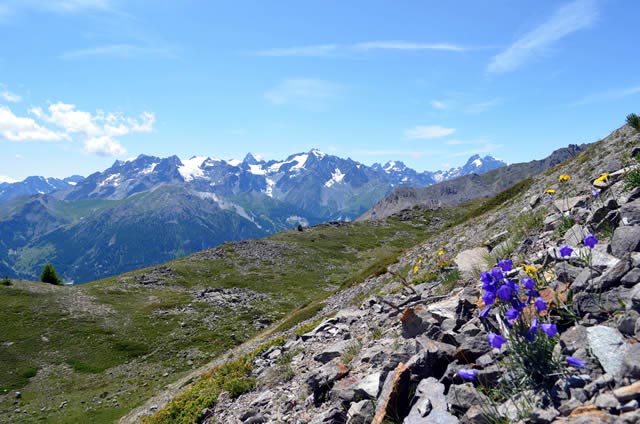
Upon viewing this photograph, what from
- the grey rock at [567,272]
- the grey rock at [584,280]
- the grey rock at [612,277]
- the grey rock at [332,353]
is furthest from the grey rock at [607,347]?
the grey rock at [332,353]

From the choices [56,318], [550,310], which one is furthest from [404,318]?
[56,318]

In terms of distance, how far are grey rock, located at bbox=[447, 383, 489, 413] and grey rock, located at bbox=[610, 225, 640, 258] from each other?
380cm

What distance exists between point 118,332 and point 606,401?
58527mm

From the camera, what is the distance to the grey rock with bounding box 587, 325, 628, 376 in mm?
4734

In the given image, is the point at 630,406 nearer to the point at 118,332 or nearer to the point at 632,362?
the point at 632,362

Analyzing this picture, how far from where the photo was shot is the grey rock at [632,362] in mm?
4395

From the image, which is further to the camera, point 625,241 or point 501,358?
point 625,241

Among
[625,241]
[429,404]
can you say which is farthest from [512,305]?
[625,241]

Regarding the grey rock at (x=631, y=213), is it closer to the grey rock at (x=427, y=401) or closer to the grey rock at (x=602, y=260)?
the grey rock at (x=602, y=260)

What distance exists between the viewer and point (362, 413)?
24.1 ft

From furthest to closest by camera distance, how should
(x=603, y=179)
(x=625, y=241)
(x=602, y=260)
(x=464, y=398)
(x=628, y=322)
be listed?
(x=603, y=179)
(x=625, y=241)
(x=602, y=260)
(x=464, y=398)
(x=628, y=322)

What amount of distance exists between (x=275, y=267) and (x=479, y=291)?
87.1 m

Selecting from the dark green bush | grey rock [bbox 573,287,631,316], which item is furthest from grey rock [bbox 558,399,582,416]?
the dark green bush

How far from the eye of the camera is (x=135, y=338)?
5106 cm
